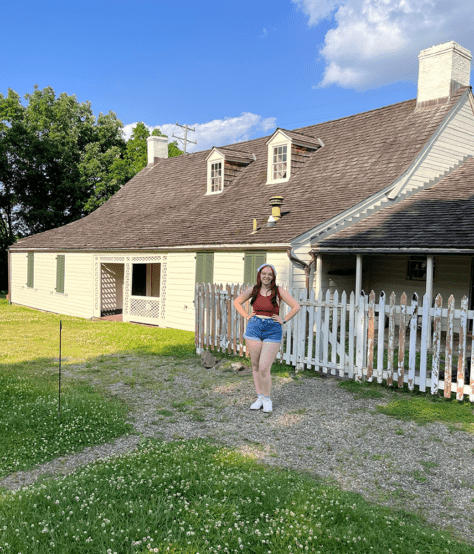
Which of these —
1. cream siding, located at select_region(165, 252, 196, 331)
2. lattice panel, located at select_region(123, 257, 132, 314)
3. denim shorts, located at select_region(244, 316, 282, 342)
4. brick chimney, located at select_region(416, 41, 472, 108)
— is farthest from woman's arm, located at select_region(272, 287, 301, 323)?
lattice panel, located at select_region(123, 257, 132, 314)

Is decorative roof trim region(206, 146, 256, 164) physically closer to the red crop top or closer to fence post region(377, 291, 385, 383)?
fence post region(377, 291, 385, 383)

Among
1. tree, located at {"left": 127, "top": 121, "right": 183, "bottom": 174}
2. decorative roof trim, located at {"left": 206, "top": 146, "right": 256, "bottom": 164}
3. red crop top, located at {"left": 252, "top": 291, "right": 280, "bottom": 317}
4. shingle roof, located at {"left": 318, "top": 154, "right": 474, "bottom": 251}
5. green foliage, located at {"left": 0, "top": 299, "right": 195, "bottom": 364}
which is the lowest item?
green foliage, located at {"left": 0, "top": 299, "right": 195, "bottom": 364}

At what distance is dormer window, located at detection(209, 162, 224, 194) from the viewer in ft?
62.6

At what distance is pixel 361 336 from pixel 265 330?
7.19ft

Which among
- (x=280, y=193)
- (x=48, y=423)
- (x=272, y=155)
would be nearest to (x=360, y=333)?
(x=48, y=423)

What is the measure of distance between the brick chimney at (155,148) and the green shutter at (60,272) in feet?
27.3

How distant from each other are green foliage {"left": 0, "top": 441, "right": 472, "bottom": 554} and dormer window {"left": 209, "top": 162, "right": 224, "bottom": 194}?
51.7 ft

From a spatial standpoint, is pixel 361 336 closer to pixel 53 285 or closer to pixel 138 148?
pixel 53 285

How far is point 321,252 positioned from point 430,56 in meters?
7.84

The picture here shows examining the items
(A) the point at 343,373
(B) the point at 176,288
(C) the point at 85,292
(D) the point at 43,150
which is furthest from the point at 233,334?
(D) the point at 43,150

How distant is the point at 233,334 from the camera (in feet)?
32.2

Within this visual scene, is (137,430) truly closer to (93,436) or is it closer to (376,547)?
(93,436)

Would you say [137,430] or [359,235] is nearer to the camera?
[137,430]

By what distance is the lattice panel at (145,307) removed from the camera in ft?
54.9
